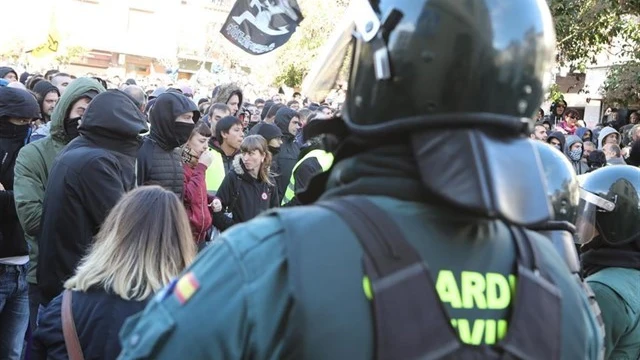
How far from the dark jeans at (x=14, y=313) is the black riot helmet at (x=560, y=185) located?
11.2ft

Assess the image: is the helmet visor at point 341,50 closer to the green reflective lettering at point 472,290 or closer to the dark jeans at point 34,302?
the green reflective lettering at point 472,290

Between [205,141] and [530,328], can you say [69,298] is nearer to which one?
[530,328]

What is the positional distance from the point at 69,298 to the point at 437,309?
6.92ft

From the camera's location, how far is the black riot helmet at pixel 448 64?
1.53 metres

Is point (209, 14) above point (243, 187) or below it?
below

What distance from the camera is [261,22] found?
12492mm

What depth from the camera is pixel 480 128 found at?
1542mm

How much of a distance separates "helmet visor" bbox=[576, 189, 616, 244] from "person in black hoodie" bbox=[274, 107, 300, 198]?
18.7 feet

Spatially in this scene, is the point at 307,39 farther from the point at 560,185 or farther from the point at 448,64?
the point at 448,64

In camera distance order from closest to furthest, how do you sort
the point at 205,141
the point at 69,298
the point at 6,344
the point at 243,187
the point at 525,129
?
the point at 525,129
the point at 69,298
the point at 6,344
the point at 205,141
the point at 243,187

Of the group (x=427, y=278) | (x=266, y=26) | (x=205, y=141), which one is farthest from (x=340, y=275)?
(x=266, y=26)

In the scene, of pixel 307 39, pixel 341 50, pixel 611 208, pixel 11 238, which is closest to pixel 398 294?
pixel 341 50

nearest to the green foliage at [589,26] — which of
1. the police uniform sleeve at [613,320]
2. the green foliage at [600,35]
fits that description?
the green foliage at [600,35]

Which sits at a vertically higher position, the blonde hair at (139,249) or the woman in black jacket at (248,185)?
the blonde hair at (139,249)
